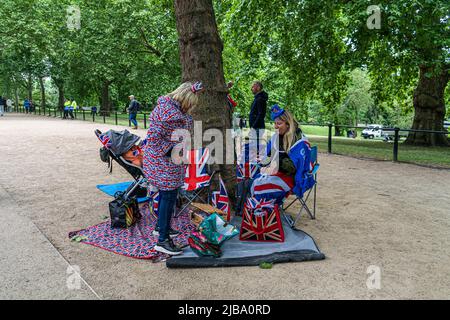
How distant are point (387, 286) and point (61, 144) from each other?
42.5 feet

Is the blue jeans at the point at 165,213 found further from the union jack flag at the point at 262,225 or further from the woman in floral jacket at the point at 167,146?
the union jack flag at the point at 262,225

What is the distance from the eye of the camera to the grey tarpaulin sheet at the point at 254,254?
3861mm

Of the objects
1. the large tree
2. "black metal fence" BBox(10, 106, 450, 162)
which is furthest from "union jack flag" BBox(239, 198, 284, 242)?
the large tree

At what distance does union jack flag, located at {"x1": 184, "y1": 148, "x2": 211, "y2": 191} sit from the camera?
509 centimetres

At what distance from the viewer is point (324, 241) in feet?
15.2

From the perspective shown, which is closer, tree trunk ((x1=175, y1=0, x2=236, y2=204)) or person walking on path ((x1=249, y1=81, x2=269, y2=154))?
tree trunk ((x1=175, y1=0, x2=236, y2=204))

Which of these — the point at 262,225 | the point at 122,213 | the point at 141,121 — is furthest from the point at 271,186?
Answer: the point at 141,121

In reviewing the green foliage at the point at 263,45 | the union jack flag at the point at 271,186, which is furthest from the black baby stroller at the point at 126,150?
the green foliage at the point at 263,45

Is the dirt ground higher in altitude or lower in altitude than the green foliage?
lower

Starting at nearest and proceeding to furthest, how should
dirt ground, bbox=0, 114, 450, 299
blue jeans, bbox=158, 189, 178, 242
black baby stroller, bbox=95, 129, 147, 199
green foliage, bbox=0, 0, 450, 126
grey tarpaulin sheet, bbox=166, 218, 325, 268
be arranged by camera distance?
1. dirt ground, bbox=0, 114, 450, 299
2. grey tarpaulin sheet, bbox=166, 218, 325, 268
3. blue jeans, bbox=158, 189, 178, 242
4. black baby stroller, bbox=95, 129, 147, 199
5. green foliage, bbox=0, 0, 450, 126

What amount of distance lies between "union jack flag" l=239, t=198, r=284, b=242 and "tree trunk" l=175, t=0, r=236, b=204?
1.45 meters

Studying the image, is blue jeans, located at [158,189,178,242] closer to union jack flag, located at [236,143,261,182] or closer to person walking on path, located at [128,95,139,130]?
union jack flag, located at [236,143,261,182]

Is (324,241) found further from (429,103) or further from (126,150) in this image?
(429,103)

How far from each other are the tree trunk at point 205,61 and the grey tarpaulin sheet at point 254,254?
1.66 metres
